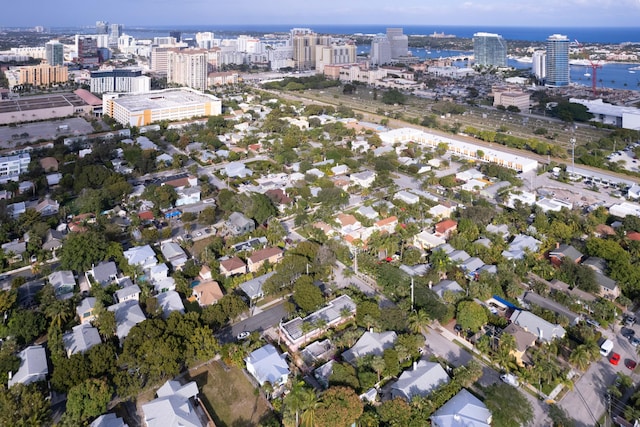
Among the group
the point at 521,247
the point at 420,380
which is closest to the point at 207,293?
the point at 420,380

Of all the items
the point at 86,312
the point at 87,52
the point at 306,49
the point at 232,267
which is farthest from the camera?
the point at 306,49

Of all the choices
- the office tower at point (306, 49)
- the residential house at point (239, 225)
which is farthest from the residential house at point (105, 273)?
the office tower at point (306, 49)

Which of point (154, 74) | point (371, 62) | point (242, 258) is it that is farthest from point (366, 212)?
point (371, 62)

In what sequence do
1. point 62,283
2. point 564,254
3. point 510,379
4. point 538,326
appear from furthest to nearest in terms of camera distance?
point 564,254 < point 62,283 < point 538,326 < point 510,379

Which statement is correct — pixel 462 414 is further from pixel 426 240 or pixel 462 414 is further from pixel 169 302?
pixel 169 302

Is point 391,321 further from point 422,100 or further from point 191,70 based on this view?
point 191,70

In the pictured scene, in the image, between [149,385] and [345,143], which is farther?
[345,143]

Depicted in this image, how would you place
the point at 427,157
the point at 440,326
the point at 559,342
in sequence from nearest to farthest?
the point at 559,342 < the point at 440,326 < the point at 427,157
